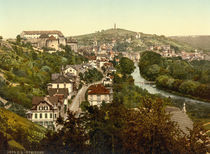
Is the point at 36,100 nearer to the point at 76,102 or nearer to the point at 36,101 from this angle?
the point at 36,101

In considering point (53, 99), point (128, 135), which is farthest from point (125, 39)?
point (128, 135)

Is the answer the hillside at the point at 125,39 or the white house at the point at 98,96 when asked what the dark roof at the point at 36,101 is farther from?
the hillside at the point at 125,39

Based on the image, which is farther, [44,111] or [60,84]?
[60,84]

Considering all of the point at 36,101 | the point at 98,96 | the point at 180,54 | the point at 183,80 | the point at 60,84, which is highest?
the point at 180,54

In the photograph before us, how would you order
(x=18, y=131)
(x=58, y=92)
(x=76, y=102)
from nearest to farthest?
(x=18, y=131) < (x=58, y=92) < (x=76, y=102)

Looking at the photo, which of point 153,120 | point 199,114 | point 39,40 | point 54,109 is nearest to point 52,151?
point 153,120

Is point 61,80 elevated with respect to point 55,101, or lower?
elevated

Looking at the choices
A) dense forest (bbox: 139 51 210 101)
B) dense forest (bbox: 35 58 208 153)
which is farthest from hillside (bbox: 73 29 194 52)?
dense forest (bbox: 35 58 208 153)

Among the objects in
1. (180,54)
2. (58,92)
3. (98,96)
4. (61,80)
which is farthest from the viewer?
(180,54)

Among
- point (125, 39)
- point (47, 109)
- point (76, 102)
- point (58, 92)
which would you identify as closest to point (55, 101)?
point (47, 109)

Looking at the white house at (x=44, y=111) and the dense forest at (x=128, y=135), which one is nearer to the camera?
the dense forest at (x=128, y=135)

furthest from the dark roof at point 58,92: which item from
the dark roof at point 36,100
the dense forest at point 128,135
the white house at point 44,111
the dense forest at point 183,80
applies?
the dense forest at point 183,80
